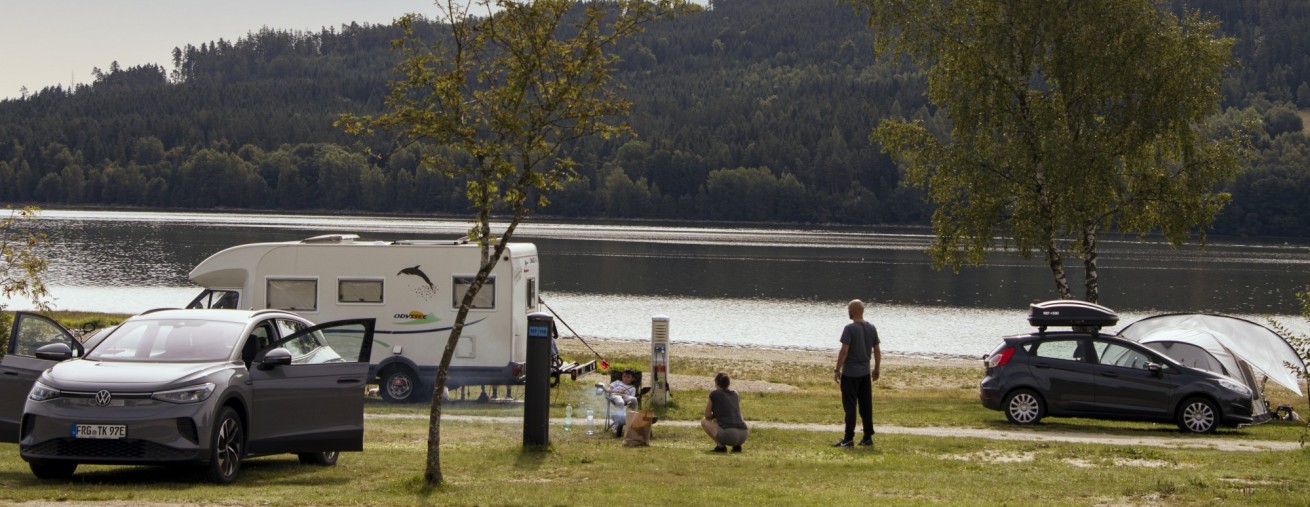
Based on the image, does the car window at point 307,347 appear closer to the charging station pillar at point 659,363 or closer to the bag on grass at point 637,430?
the bag on grass at point 637,430

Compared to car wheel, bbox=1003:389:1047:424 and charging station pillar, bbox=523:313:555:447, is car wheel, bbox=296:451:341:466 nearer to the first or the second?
charging station pillar, bbox=523:313:555:447

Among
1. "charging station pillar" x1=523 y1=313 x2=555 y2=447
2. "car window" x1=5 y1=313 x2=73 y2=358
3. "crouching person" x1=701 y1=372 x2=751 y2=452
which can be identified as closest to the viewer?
"car window" x1=5 y1=313 x2=73 y2=358

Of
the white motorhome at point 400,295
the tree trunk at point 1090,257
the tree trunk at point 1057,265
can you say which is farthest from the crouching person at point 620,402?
the tree trunk at point 1090,257

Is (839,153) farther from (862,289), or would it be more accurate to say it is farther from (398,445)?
(398,445)

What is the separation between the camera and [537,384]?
48.6 feet

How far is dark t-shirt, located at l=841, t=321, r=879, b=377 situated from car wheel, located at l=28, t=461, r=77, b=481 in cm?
852

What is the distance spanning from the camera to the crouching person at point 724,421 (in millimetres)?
15281

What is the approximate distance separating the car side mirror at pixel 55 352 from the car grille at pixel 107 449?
3.53 ft

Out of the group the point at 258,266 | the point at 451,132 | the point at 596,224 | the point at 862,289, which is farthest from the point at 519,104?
the point at 596,224

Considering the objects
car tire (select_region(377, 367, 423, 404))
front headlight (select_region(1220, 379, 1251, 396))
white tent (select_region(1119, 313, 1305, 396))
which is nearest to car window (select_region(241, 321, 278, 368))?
car tire (select_region(377, 367, 423, 404))

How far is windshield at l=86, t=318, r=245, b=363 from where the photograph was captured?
11.4 meters

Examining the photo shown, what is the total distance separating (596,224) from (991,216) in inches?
5892

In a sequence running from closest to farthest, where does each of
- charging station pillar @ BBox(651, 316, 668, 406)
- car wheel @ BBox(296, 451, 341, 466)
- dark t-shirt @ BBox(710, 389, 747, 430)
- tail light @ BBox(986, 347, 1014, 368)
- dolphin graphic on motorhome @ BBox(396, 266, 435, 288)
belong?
car wheel @ BBox(296, 451, 341, 466) → dark t-shirt @ BBox(710, 389, 747, 430) → tail light @ BBox(986, 347, 1014, 368) → charging station pillar @ BBox(651, 316, 668, 406) → dolphin graphic on motorhome @ BBox(396, 266, 435, 288)

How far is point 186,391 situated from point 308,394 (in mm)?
1480
